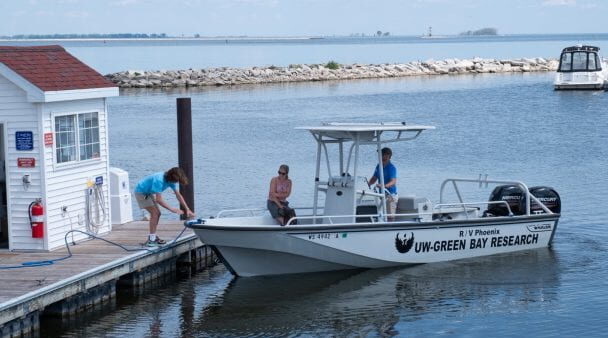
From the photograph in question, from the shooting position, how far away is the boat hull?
17094 millimetres

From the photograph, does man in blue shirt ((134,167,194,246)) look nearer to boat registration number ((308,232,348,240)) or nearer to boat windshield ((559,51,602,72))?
boat registration number ((308,232,348,240))

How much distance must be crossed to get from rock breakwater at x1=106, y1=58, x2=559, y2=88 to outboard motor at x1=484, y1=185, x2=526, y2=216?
6318 cm

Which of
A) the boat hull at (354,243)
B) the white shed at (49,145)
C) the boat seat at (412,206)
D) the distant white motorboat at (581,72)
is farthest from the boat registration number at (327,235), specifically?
the distant white motorboat at (581,72)

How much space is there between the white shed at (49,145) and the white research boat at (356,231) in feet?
6.51

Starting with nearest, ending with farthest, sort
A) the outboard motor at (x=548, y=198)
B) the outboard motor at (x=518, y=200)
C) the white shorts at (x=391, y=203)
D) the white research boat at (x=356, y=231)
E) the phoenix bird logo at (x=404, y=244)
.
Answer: the white research boat at (x=356, y=231), the phoenix bird logo at (x=404, y=244), the white shorts at (x=391, y=203), the outboard motor at (x=518, y=200), the outboard motor at (x=548, y=198)

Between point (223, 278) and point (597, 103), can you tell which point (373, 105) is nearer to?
point (597, 103)

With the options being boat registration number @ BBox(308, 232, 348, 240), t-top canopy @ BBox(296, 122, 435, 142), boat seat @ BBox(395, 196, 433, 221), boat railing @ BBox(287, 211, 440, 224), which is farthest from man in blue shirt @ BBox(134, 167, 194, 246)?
boat seat @ BBox(395, 196, 433, 221)

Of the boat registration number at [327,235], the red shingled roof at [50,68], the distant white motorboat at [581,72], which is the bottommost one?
the boat registration number at [327,235]

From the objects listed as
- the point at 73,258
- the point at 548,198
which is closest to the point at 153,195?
the point at 73,258

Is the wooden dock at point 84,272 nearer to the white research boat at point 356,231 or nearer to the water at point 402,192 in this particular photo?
the water at point 402,192

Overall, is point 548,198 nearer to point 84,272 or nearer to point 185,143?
point 185,143

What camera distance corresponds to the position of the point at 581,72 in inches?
2670

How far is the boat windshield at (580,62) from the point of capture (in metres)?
65.9

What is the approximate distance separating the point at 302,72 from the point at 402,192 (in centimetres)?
6271
